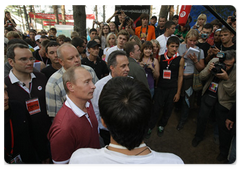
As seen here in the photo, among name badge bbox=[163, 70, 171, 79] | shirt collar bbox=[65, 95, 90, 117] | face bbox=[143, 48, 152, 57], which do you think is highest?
face bbox=[143, 48, 152, 57]

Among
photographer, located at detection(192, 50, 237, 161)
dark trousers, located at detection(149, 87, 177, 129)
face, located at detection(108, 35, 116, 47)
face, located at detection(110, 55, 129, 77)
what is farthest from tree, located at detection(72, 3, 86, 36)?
photographer, located at detection(192, 50, 237, 161)

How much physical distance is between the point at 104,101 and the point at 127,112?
148 mm

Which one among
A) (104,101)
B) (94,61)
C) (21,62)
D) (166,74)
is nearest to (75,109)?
(104,101)

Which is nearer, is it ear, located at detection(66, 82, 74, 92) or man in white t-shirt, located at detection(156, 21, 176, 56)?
ear, located at detection(66, 82, 74, 92)

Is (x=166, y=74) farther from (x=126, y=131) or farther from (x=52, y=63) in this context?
(x=126, y=131)

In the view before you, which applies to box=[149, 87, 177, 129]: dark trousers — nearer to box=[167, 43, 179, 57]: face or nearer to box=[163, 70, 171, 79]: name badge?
box=[163, 70, 171, 79]: name badge

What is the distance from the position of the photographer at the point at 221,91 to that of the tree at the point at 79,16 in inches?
209

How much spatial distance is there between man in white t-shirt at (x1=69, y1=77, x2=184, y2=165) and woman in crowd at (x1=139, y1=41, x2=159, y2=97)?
2.21 metres

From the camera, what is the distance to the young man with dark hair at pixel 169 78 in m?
2.97

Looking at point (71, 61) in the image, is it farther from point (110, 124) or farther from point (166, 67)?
point (166, 67)

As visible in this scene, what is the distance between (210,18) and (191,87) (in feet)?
16.3

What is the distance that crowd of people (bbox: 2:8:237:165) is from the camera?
78 centimetres

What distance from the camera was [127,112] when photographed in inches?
29.3

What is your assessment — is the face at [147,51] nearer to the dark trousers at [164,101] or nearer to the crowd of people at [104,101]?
the crowd of people at [104,101]
